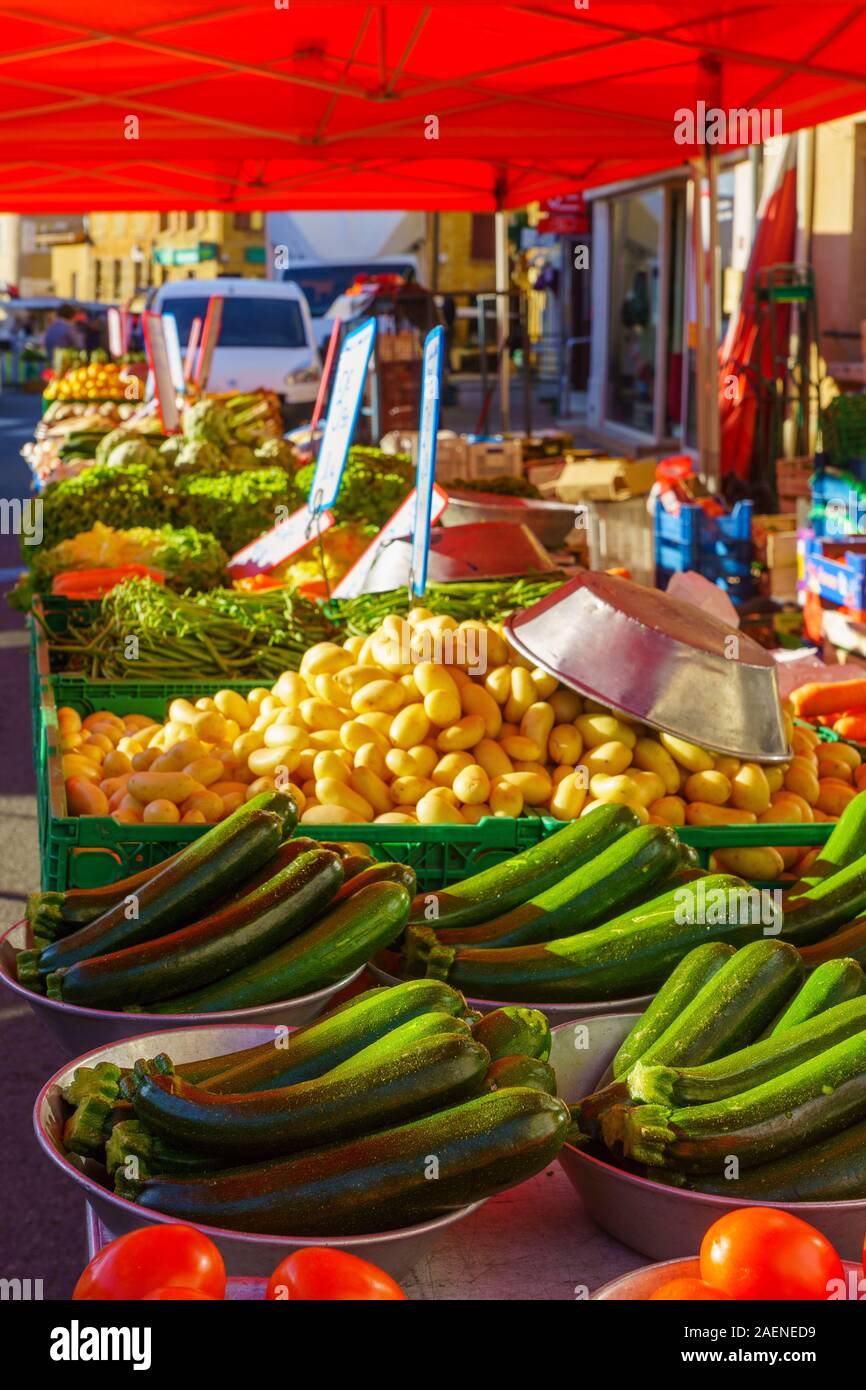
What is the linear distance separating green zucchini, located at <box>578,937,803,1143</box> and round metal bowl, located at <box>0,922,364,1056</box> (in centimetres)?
46

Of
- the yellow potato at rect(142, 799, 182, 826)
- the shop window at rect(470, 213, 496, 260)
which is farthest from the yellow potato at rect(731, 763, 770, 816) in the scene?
the shop window at rect(470, 213, 496, 260)

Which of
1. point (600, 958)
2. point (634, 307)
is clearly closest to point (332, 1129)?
point (600, 958)

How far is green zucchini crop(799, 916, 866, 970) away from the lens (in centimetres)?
212

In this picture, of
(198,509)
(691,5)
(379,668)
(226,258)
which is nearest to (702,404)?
(691,5)

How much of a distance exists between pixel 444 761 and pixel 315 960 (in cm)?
96

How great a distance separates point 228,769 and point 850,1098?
5.62 ft

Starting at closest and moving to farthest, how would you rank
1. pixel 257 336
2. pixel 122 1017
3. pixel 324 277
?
pixel 122 1017 < pixel 257 336 < pixel 324 277

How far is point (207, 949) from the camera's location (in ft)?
6.73

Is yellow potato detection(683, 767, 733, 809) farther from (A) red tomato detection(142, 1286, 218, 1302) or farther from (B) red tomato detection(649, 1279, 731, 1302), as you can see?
(A) red tomato detection(142, 1286, 218, 1302)

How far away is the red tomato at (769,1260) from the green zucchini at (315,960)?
2.72 feet

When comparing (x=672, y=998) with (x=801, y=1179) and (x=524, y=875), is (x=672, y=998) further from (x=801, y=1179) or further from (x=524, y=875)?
(x=524, y=875)

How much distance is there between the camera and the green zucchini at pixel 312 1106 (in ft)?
5.20

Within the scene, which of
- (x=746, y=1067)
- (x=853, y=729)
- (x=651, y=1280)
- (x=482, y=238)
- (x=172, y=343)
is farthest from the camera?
(x=482, y=238)

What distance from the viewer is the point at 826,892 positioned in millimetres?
2324
